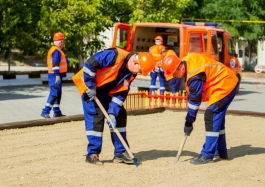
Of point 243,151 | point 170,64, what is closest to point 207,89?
point 170,64

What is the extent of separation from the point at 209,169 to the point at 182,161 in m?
0.57

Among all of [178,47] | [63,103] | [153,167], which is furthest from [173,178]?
[178,47]

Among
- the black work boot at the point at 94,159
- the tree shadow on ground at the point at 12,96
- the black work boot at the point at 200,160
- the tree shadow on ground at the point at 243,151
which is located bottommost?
the tree shadow on ground at the point at 12,96

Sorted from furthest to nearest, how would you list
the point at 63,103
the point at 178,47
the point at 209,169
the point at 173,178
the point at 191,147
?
the point at 178,47 < the point at 63,103 < the point at 191,147 < the point at 209,169 < the point at 173,178

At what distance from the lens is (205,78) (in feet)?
27.7

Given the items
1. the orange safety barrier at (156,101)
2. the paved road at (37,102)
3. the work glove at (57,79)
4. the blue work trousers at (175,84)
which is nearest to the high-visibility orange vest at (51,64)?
the work glove at (57,79)

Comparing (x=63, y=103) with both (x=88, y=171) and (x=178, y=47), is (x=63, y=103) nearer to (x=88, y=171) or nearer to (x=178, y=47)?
(x=178, y=47)

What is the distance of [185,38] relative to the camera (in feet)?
61.2

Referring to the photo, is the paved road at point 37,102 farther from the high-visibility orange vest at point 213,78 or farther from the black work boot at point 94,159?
the high-visibility orange vest at point 213,78

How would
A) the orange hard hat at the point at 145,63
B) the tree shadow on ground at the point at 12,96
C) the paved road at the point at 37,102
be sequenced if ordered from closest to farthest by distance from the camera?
the orange hard hat at the point at 145,63, the paved road at the point at 37,102, the tree shadow on ground at the point at 12,96

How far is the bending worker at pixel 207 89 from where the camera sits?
8.33 metres

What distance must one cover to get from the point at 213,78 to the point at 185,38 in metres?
10.2

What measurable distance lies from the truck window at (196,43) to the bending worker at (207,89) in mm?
10268

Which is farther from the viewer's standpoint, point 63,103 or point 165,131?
point 63,103
